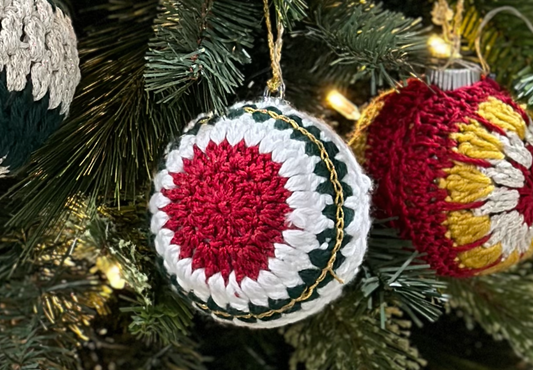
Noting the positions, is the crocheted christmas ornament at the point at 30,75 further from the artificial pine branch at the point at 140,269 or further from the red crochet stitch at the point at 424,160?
the red crochet stitch at the point at 424,160

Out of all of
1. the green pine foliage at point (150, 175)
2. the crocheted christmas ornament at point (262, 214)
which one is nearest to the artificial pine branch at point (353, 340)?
the green pine foliage at point (150, 175)

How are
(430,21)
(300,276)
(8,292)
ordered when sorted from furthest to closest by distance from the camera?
(430,21) < (8,292) < (300,276)

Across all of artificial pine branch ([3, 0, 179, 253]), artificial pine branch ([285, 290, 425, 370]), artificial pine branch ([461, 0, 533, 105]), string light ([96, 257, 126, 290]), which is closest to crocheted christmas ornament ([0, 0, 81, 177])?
artificial pine branch ([3, 0, 179, 253])

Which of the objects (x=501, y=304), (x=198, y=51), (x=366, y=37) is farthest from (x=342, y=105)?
(x=501, y=304)

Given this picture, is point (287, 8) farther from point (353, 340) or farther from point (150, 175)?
point (353, 340)

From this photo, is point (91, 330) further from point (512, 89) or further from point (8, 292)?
point (512, 89)

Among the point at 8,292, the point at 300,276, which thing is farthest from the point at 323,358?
the point at 8,292

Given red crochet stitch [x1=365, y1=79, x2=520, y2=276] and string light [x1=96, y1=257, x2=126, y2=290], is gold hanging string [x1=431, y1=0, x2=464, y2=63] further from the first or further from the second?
string light [x1=96, y1=257, x2=126, y2=290]
